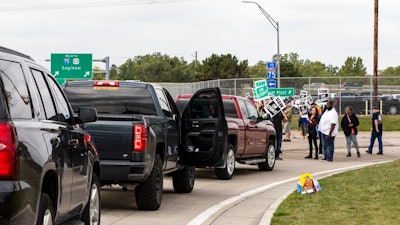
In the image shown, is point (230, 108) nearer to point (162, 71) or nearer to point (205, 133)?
point (205, 133)

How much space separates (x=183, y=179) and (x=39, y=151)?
9076mm

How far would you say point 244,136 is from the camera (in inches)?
780

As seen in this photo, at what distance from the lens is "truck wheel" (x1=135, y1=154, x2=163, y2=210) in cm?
1234

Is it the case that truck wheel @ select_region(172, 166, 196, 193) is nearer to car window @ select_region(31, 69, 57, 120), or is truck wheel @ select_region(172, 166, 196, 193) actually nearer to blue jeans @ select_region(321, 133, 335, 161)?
car window @ select_region(31, 69, 57, 120)

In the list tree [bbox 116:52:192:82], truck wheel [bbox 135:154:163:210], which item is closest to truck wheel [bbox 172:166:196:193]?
truck wheel [bbox 135:154:163:210]

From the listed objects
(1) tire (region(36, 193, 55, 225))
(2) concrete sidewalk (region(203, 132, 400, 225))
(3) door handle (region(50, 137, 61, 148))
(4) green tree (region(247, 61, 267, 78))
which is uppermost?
(4) green tree (region(247, 61, 267, 78))

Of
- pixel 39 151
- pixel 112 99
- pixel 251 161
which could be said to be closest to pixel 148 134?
pixel 112 99

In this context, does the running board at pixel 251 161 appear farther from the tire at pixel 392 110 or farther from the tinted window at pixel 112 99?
the tire at pixel 392 110

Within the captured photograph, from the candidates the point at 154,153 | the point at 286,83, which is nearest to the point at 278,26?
the point at 286,83

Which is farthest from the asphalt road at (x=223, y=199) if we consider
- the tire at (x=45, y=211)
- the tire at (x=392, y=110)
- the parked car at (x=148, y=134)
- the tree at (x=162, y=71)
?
the tree at (x=162, y=71)

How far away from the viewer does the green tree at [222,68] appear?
95.4 metres

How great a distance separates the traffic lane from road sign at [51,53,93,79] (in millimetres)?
20211

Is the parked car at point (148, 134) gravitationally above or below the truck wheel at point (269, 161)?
above

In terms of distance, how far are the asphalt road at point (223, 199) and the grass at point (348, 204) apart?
36 centimetres
